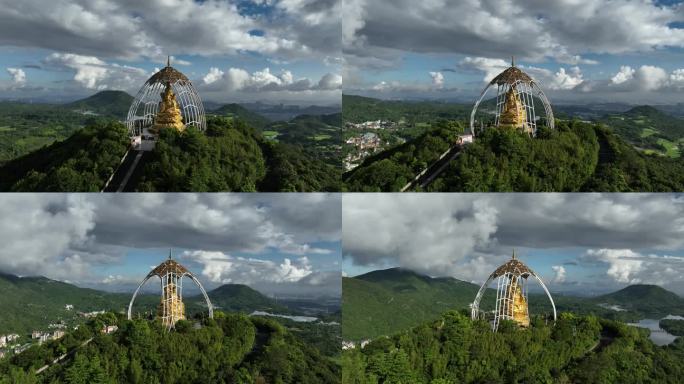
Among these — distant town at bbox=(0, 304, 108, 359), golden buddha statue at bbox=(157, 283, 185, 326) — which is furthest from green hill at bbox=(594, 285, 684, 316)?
distant town at bbox=(0, 304, 108, 359)

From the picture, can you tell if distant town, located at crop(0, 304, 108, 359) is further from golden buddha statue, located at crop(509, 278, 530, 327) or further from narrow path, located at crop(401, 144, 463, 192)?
golden buddha statue, located at crop(509, 278, 530, 327)

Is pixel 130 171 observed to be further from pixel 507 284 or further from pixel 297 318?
pixel 507 284

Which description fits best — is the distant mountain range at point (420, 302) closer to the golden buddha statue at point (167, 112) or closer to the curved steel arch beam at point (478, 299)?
the curved steel arch beam at point (478, 299)

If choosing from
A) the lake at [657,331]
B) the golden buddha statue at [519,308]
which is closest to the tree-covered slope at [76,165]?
the golden buddha statue at [519,308]

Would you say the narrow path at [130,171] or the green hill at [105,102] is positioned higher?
the green hill at [105,102]

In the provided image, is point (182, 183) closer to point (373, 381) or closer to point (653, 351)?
point (373, 381)

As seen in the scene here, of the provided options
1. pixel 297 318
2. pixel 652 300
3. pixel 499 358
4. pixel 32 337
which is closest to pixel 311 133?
pixel 297 318
